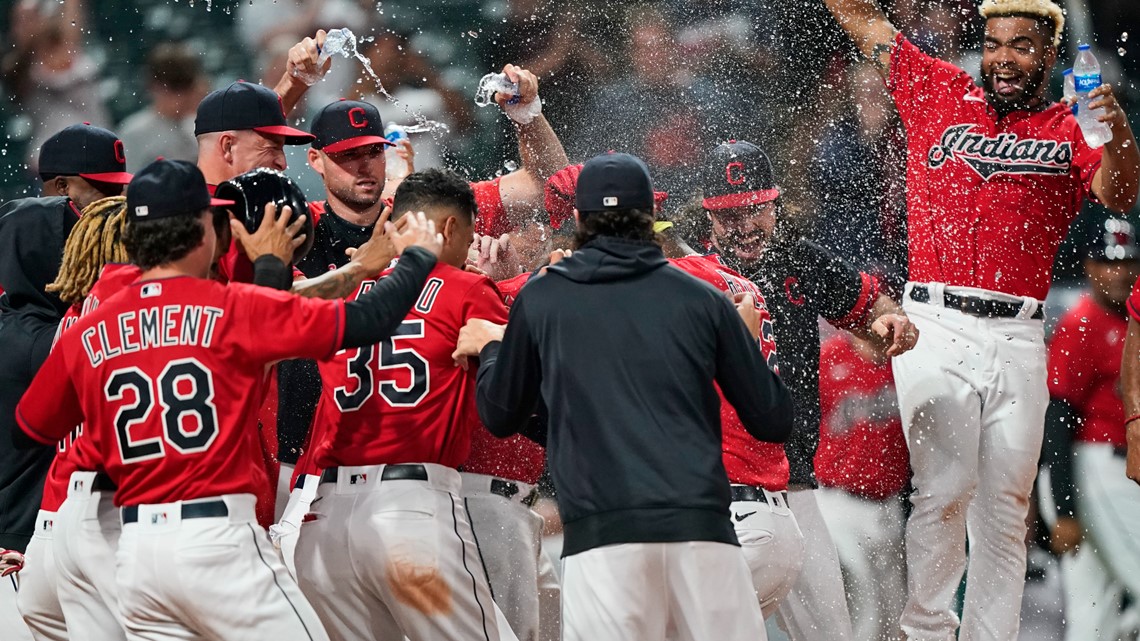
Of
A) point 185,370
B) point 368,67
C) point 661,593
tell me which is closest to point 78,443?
point 185,370

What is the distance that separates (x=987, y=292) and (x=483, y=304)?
92.2 inches

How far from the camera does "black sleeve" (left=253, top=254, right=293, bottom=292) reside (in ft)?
11.8

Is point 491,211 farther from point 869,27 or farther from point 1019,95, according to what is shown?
point 1019,95

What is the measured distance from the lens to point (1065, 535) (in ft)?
19.4

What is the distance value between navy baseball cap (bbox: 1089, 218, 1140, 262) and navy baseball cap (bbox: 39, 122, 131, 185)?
13.1 ft

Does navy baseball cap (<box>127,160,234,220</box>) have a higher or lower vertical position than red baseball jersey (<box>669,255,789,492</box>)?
higher

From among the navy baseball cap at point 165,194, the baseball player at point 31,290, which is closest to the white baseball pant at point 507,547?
the baseball player at point 31,290

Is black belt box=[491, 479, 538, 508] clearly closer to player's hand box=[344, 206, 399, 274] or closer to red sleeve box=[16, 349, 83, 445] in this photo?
player's hand box=[344, 206, 399, 274]

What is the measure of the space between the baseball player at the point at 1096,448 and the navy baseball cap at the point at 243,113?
11.2 ft

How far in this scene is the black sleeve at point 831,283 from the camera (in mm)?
5168

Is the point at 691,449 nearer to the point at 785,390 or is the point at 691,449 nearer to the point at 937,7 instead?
the point at 785,390

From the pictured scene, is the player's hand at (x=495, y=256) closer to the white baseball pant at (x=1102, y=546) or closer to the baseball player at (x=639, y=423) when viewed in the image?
the baseball player at (x=639, y=423)

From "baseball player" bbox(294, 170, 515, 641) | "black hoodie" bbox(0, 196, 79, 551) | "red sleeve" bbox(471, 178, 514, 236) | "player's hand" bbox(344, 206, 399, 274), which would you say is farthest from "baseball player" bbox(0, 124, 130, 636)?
"red sleeve" bbox(471, 178, 514, 236)

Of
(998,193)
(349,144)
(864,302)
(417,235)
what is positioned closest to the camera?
(417,235)
